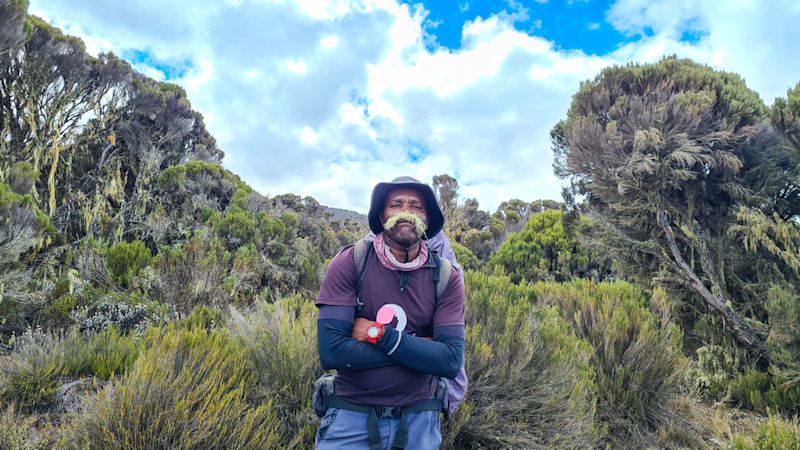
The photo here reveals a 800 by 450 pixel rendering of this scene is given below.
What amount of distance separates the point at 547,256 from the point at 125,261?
11649 millimetres

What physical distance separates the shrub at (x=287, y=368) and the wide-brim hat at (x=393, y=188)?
135cm


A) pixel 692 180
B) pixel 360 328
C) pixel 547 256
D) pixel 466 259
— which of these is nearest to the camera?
pixel 360 328

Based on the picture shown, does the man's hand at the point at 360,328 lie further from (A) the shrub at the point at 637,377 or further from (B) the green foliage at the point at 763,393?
(B) the green foliage at the point at 763,393

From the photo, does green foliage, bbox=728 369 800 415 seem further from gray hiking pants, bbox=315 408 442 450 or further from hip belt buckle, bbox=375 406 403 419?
hip belt buckle, bbox=375 406 403 419

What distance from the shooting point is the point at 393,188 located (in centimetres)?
232

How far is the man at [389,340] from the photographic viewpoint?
1834 mm

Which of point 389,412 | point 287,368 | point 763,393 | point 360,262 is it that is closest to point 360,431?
point 389,412

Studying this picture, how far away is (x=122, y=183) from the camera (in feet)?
47.9

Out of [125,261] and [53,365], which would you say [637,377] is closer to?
[53,365]

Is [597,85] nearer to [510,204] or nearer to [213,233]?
[213,233]

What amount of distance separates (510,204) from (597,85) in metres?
21.5

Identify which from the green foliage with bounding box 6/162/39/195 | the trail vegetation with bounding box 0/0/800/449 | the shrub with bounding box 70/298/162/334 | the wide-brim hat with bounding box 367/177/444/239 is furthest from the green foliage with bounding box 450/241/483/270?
the wide-brim hat with bounding box 367/177/444/239

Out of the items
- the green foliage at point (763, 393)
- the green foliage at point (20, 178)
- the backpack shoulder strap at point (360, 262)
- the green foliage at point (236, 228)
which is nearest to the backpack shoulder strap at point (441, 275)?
the backpack shoulder strap at point (360, 262)

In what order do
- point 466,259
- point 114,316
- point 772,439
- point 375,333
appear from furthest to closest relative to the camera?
point 466,259 < point 114,316 < point 772,439 < point 375,333
